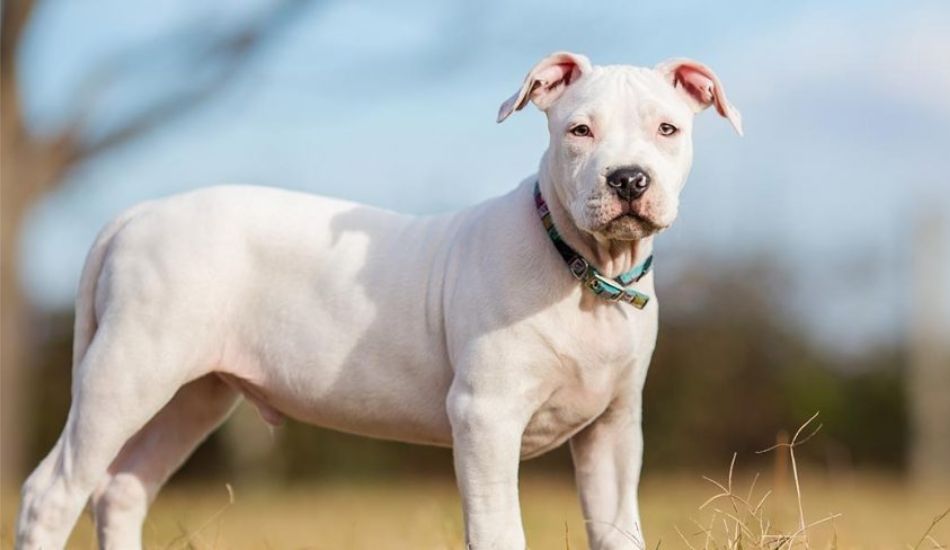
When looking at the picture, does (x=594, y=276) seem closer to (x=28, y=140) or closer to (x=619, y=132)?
(x=619, y=132)

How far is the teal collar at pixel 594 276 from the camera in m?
4.28

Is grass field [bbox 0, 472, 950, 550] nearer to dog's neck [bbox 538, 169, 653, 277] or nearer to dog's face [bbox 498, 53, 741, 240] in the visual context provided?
dog's neck [bbox 538, 169, 653, 277]

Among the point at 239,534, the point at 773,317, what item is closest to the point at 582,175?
the point at 239,534

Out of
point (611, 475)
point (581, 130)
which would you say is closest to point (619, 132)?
point (581, 130)

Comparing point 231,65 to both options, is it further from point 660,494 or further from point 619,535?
point 619,535

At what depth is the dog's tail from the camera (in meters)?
5.08

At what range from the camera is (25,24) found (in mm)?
14391

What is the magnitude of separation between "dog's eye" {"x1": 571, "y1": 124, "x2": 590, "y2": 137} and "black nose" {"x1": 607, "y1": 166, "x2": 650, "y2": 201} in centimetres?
26

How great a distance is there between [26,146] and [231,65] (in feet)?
7.98

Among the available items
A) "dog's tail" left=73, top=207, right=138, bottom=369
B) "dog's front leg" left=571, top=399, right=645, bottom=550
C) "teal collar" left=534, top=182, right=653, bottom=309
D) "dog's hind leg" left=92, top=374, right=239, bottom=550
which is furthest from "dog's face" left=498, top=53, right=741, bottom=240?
"dog's hind leg" left=92, top=374, right=239, bottom=550

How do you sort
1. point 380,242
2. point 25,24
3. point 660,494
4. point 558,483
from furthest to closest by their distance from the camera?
point 558,483 → point 25,24 → point 660,494 → point 380,242

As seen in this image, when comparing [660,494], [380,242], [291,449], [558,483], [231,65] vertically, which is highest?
[380,242]

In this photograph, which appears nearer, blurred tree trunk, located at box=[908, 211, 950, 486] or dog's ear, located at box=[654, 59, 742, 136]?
dog's ear, located at box=[654, 59, 742, 136]

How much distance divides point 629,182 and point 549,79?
2.25 ft
